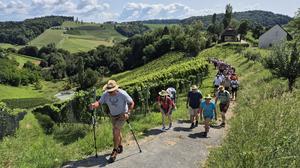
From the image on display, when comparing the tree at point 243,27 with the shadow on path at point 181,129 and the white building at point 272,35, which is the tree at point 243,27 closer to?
the white building at point 272,35

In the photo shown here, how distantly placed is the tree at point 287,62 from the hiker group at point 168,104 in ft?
9.61

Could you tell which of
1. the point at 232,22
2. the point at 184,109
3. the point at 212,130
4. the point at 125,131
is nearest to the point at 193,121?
the point at 212,130

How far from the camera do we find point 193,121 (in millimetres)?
14797

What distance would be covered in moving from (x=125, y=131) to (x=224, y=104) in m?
4.33

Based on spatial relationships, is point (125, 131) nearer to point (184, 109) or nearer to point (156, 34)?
point (184, 109)

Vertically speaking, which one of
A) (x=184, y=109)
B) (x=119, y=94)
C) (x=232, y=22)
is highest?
(x=232, y=22)

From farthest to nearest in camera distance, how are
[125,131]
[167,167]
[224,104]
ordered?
[224,104] → [125,131] → [167,167]

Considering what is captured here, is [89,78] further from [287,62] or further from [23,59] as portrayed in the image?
[287,62]

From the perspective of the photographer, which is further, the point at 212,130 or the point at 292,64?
the point at 292,64

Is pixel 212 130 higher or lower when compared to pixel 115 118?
lower

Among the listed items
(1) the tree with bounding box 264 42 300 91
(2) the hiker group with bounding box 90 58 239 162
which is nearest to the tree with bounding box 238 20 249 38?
(1) the tree with bounding box 264 42 300 91

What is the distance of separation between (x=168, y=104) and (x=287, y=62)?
1174 cm

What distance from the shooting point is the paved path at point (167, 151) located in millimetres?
10156

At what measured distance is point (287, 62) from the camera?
23.3 metres
